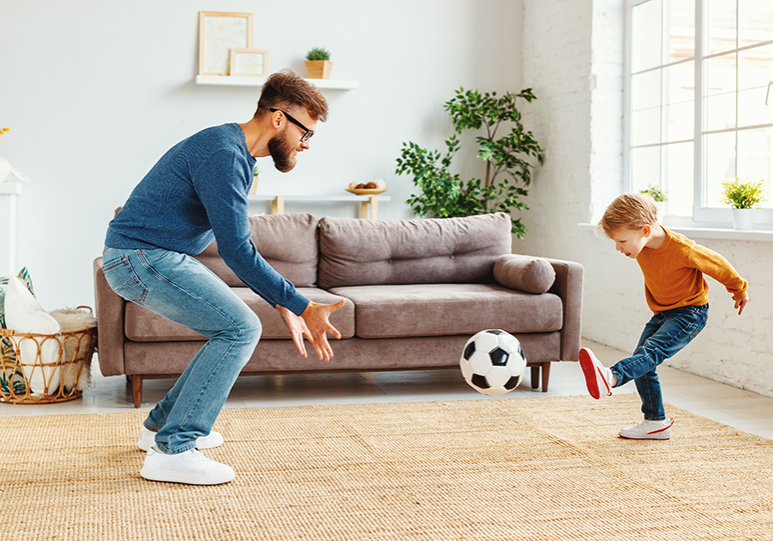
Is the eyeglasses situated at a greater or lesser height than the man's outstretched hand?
greater

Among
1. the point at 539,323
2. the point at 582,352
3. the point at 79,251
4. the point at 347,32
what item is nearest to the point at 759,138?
the point at 539,323

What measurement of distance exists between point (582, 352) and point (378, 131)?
126 inches

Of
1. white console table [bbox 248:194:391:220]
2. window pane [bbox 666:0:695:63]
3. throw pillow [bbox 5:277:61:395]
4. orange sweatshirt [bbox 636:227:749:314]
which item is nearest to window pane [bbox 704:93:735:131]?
window pane [bbox 666:0:695:63]

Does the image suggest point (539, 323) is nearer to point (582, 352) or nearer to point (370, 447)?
point (582, 352)

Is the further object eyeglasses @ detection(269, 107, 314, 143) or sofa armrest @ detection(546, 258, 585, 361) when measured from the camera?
sofa armrest @ detection(546, 258, 585, 361)

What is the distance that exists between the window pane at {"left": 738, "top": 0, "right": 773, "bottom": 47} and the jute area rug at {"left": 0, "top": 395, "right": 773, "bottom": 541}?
184cm

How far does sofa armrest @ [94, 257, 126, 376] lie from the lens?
9.80 feet

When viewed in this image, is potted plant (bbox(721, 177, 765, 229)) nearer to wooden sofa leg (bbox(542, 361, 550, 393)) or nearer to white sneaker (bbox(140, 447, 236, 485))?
wooden sofa leg (bbox(542, 361, 550, 393))

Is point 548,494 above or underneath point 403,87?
underneath

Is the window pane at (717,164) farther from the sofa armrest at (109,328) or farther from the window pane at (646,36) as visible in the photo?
the sofa armrest at (109,328)

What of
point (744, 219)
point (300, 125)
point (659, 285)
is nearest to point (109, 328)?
point (300, 125)

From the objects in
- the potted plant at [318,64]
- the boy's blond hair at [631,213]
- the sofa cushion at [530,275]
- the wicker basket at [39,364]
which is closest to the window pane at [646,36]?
the sofa cushion at [530,275]

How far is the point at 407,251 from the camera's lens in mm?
3875

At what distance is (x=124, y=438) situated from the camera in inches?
103
